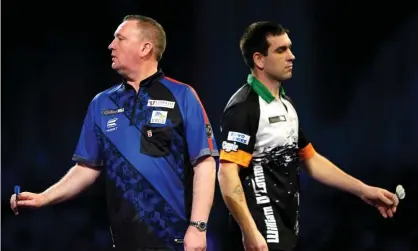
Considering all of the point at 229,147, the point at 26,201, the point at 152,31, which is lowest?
the point at 26,201

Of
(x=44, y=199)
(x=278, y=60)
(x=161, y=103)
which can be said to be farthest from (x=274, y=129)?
(x=44, y=199)

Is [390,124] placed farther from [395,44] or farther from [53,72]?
[53,72]

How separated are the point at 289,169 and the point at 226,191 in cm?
28

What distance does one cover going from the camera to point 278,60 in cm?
311

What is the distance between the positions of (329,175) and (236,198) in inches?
24.0

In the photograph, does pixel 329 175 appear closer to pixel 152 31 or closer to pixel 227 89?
pixel 152 31

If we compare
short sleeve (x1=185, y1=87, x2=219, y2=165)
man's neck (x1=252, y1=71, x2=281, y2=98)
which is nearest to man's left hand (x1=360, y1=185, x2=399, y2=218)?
man's neck (x1=252, y1=71, x2=281, y2=98)

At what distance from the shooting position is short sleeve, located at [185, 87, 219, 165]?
8.43ft

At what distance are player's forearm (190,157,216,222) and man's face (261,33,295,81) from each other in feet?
2.17

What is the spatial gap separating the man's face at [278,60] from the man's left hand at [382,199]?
0.61 meters

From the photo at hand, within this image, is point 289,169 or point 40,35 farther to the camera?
point 40,35

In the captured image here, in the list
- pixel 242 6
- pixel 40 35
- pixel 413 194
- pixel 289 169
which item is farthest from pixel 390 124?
pixel 40 35

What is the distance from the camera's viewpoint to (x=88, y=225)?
484 cm

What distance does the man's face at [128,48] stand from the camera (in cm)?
269
